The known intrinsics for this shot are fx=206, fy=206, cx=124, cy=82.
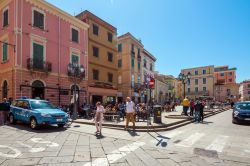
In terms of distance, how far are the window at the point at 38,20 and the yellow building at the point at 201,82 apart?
61183 mm

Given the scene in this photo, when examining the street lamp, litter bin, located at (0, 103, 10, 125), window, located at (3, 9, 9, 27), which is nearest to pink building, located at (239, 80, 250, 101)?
the street lamp

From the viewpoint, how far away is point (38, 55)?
1927cm

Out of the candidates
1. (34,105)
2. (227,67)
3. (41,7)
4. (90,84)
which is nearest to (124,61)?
(90,84)

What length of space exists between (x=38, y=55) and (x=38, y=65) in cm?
111

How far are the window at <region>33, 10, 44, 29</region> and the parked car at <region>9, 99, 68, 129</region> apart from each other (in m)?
9.38

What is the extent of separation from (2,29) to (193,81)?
220 feet

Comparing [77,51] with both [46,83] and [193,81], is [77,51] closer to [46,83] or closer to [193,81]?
[46,83]

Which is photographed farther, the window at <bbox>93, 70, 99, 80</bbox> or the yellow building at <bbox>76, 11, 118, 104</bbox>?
the window at <bbox>93, 70, 99, 80</bbox>

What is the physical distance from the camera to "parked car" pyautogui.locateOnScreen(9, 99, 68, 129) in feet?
35.0

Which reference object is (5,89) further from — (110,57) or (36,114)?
(110,57)

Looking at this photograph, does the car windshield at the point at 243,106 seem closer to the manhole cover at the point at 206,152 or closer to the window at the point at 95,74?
the manhole cover at the point at 206,152

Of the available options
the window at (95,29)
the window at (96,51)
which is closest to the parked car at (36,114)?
the window at (96,51)

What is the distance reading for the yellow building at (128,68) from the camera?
35781 mm

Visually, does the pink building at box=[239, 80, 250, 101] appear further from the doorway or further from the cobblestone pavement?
the cobblestone pavement
